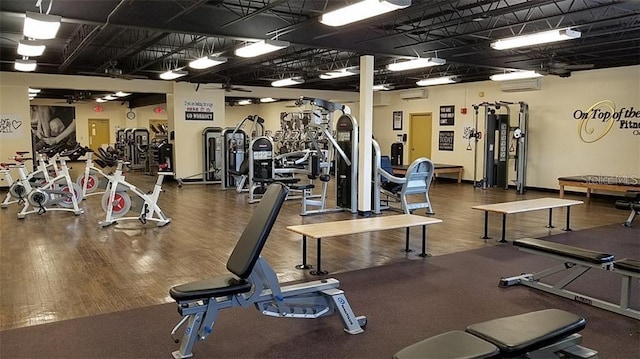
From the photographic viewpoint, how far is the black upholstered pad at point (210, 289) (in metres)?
2.68

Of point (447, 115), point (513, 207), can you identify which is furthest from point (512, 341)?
point (447, 115)

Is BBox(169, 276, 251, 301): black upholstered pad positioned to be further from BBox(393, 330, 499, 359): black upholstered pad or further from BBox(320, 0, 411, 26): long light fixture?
BBox(320, 0, 411, 26): long light fixture

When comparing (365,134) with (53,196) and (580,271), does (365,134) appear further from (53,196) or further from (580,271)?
(53,196)

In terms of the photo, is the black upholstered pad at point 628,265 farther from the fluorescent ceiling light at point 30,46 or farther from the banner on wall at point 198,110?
the banner on wall at point 198,110

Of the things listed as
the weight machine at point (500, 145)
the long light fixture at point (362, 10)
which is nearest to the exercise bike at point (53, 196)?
the long light fixture at point (362, 10)

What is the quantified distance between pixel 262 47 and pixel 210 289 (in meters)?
4.74

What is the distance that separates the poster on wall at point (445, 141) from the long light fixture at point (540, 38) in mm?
6544

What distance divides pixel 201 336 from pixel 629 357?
8.12 feet

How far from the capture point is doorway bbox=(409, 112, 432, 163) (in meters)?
14.2

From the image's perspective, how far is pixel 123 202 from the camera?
7047mm

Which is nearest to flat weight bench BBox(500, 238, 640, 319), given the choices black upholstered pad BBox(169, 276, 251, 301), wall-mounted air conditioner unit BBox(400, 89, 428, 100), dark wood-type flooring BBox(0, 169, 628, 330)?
dark wood-type flooring BBox(0, 169, 628, 330)

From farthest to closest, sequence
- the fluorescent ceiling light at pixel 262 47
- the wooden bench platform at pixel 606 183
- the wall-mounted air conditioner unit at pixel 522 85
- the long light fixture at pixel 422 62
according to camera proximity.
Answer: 1. the wall-mounted air conditioner unit at pixel 522 85
2. the wooden bench platform at pixel 606 183
3. the long light fixture at pixel 422 62
4. the fluorescent ceiling light at pixel 262 47

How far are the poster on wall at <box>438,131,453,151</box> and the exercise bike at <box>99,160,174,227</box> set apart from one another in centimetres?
865

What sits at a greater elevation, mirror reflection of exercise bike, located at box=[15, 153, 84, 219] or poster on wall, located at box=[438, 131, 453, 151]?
poster on wall, located at box=[438, 131, 453, 151]
